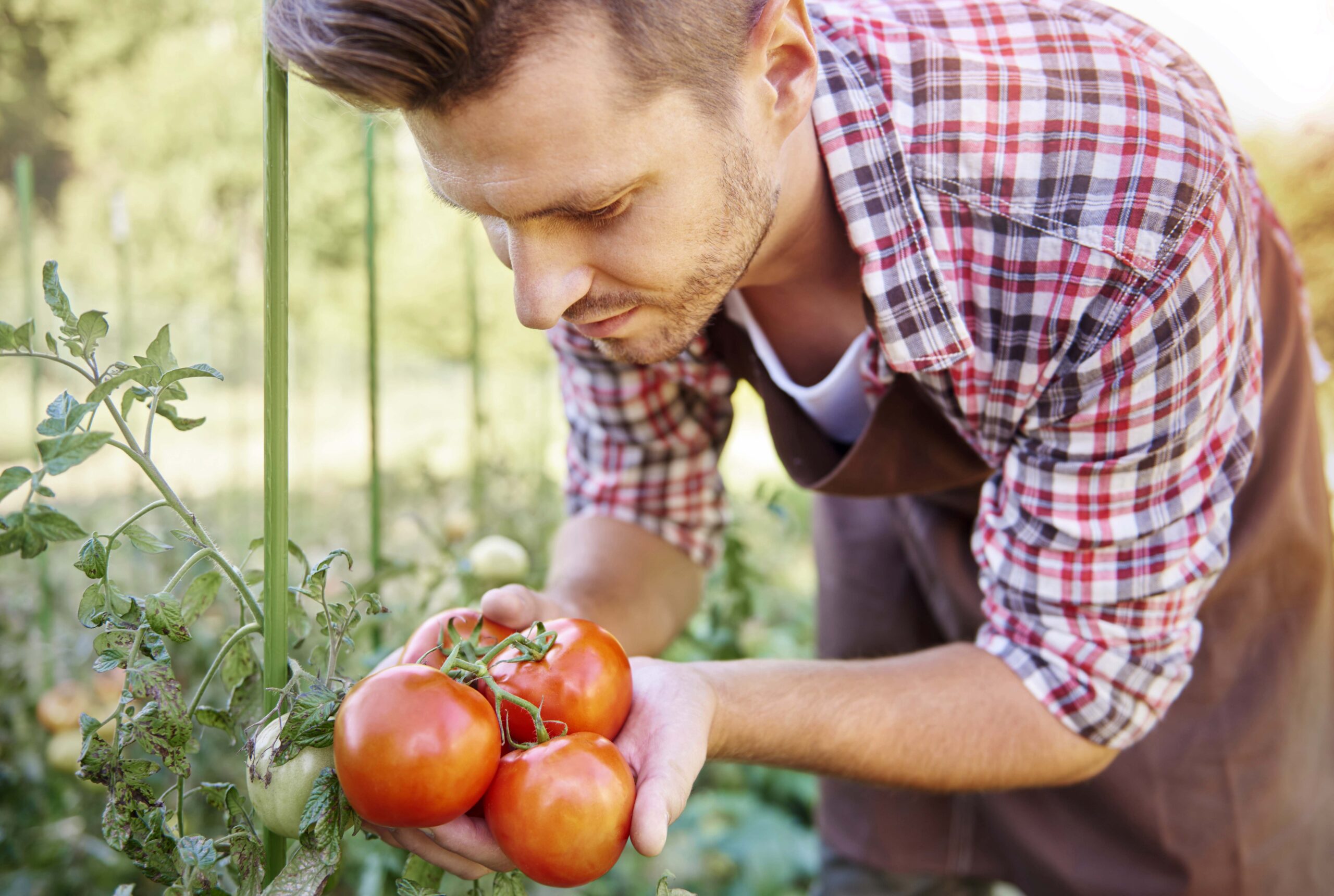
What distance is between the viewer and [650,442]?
63.4 inches

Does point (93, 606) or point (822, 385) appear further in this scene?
point (822, 385)

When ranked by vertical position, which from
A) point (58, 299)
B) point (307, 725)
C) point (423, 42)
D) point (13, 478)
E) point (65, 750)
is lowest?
point (65, 750)

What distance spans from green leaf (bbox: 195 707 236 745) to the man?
0.18m

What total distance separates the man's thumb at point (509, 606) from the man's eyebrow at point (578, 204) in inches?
14.4

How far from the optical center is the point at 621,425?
1597mm

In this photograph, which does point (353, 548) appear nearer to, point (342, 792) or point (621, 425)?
point (621, 425)

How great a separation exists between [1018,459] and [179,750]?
949 millimetres

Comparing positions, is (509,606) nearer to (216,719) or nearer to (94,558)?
(216,719)

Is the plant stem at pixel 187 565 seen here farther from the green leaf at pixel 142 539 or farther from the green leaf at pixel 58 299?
the green leaf at pixel 58 299

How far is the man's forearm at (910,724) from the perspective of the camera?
1112 millimetres

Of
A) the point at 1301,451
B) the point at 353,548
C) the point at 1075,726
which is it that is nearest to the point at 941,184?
the point at 1075,726

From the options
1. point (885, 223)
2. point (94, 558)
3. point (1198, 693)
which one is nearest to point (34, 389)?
point (94, 558)

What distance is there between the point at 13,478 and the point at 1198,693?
62.4 inches

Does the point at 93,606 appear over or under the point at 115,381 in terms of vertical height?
under
